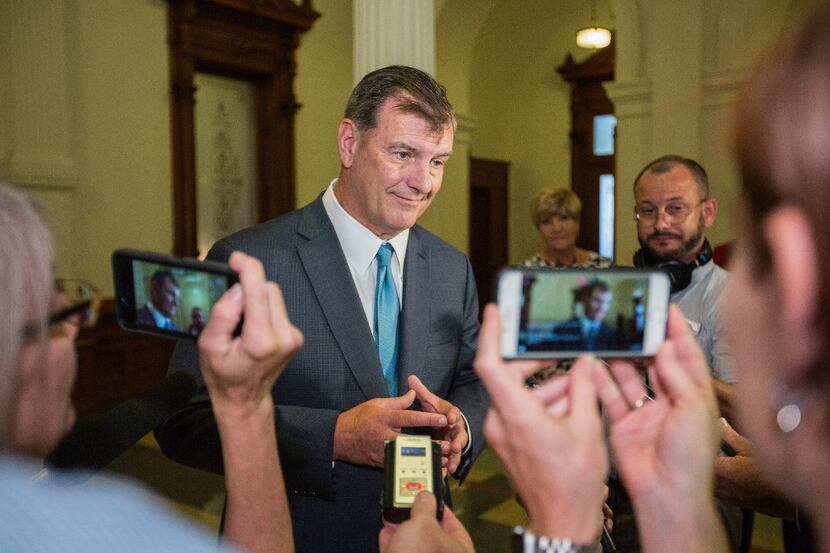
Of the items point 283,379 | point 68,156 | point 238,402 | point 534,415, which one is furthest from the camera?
point 68,156

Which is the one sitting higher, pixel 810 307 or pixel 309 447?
pixel 810 307

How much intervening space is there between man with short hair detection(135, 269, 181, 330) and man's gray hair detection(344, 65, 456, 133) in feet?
3.45

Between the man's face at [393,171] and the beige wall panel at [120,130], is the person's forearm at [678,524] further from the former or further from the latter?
the beige wall panel at [120,130]

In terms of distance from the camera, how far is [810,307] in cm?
66

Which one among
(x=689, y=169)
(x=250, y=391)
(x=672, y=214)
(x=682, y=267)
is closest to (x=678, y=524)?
(x=250, y=391)

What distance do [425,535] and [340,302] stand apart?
93 cm

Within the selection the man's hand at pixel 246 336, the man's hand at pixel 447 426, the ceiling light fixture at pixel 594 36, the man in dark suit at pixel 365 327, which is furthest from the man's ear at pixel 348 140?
the ceiling light fixture at pixel 594 36

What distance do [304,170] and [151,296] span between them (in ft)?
22.9

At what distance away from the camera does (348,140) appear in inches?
82.6

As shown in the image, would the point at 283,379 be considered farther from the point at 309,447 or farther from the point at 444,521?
the point at 444,521

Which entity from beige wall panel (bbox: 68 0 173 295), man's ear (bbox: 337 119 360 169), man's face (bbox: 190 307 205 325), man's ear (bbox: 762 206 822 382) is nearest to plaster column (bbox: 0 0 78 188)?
beige wall panel (bbox: 68 0 173 295)

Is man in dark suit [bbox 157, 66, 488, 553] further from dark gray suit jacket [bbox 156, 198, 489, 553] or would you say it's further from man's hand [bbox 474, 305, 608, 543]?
man's hand [bbox 474, 305, 608, 543]

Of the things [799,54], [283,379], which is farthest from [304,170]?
[799,54]

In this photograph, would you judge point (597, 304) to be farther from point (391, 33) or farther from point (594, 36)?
point (594, 36)
